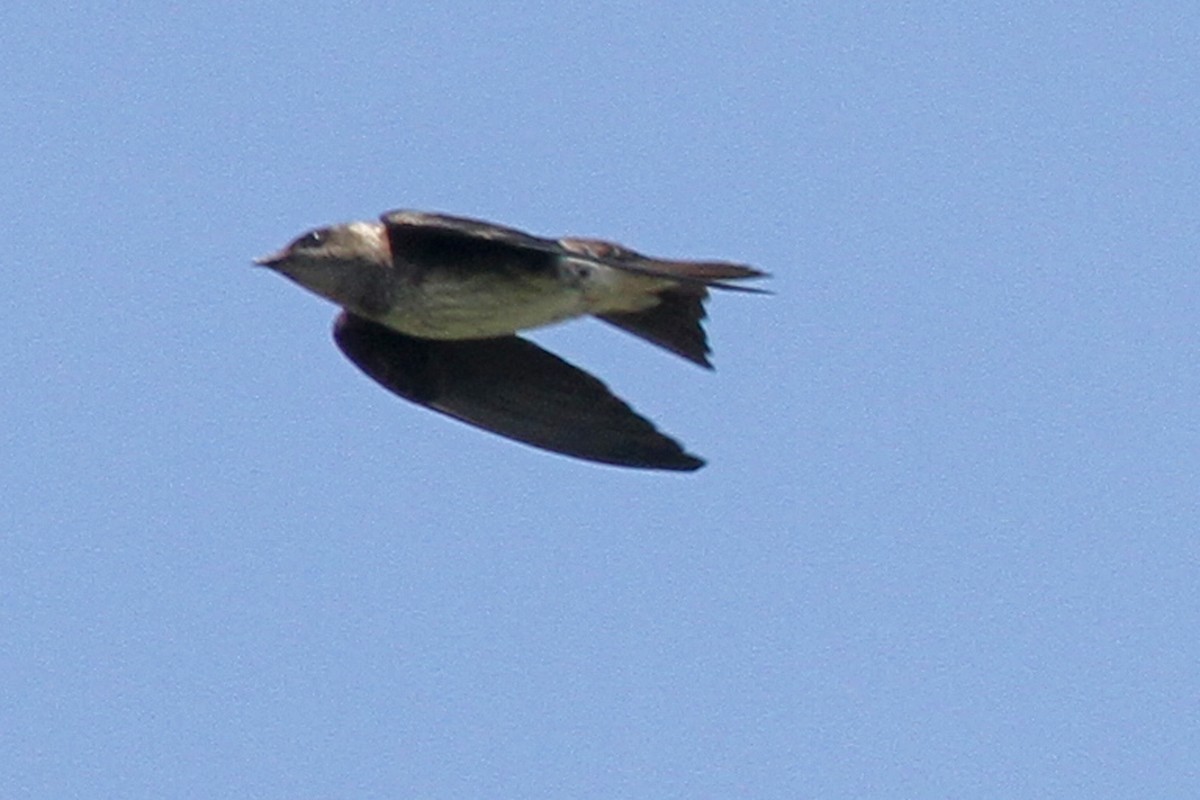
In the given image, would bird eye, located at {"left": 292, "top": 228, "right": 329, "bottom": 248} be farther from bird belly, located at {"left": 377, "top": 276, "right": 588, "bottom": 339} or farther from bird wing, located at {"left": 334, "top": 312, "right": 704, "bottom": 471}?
bird wing, located at {"left": 334, "top": 312, "right": 704, "bottom": 471}

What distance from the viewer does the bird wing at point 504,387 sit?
11805mm

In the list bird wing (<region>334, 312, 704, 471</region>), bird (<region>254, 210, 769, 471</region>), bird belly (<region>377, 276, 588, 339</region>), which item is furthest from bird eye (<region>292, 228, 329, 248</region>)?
bird wing (<region>334, 312, 704, 471</region>)

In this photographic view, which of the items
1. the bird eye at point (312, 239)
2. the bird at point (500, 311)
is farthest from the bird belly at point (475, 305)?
the bird eye at point (312, 239)

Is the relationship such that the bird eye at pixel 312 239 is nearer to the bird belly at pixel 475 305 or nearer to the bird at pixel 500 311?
the bird at pixel 500 311

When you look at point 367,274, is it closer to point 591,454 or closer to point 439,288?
point 439,288

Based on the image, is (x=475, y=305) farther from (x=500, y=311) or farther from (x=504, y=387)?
(x=504, y=387)

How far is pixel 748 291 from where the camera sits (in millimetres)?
10453

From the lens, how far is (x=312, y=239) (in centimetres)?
1156

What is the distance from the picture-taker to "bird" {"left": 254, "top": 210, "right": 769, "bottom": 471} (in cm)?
1147

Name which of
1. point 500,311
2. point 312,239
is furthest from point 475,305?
point 312,239

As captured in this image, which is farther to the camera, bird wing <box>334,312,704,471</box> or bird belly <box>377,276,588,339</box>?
bird wing <box>334,312,704,471</box>

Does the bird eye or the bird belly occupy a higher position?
the bird eye

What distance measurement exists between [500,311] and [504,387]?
690 mm

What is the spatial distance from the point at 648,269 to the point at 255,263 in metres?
1.42
